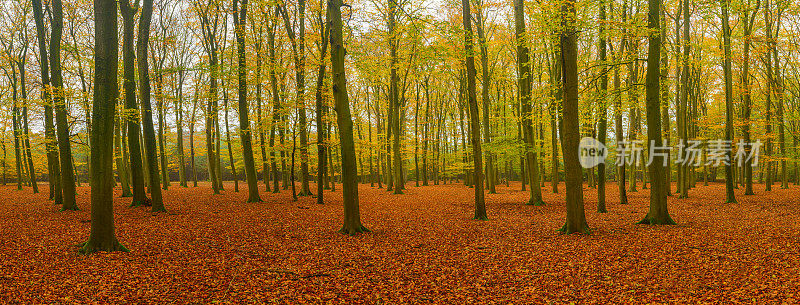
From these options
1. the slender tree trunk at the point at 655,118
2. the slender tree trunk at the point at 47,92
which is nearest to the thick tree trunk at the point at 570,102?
the slender tree trunk at the point at 655,118

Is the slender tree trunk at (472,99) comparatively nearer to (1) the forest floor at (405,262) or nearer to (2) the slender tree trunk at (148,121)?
(1) the forest floor at (405,262)

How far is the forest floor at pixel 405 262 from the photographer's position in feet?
15.6

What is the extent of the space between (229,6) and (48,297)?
1561cm

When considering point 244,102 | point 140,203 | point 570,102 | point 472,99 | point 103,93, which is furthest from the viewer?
point 244,102

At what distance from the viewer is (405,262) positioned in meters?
6.49

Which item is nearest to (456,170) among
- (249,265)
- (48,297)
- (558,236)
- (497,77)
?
(497,77)

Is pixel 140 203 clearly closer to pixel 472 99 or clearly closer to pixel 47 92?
pixel 47 92

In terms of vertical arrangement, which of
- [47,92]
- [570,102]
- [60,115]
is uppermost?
[47,92]

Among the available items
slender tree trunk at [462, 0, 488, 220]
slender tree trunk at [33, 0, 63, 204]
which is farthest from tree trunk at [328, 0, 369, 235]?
slender tree trunk at [33, 0, 63, 204]

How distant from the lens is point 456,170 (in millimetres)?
31781

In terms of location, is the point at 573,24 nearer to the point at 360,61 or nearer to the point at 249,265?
the point at 249,265

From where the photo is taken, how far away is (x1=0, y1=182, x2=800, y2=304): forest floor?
187 inches

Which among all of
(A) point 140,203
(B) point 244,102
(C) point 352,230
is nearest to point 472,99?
(C) point 352,230

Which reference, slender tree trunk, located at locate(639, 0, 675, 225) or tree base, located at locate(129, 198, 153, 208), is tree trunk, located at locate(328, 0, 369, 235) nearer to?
slender tree trunk, located at locate(639, 0, 675, 225)
